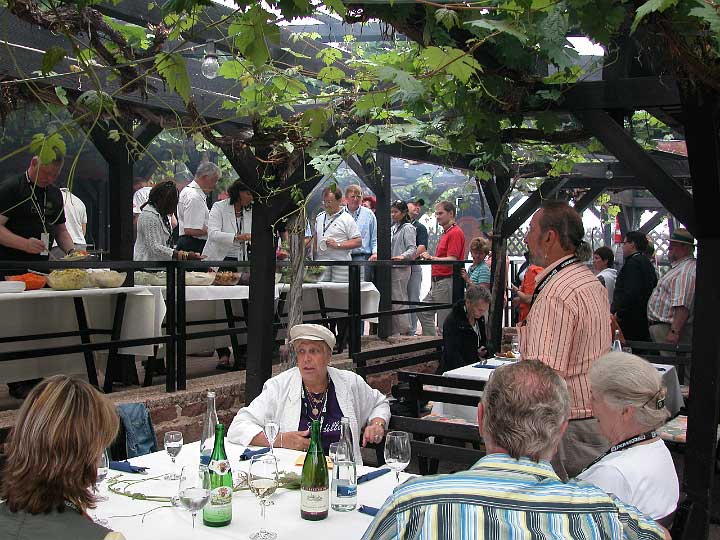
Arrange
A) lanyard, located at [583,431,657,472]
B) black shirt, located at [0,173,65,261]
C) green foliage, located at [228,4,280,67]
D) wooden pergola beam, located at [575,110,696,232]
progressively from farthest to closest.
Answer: black shirt, located at [0,173,65,261], wooden pergola beam, located at [575,110,696,232], lanyard, located at [583,431,657,472], green foliage, located at [228,4,280,67]

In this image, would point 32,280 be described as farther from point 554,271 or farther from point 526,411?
point 526,411

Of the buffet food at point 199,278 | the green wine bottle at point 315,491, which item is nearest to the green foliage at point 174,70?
the green wine bottle at point 315,491

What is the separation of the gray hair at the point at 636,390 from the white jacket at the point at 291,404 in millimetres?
1471

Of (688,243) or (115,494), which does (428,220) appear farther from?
(115,494)

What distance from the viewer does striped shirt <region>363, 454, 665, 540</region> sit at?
1.72 m

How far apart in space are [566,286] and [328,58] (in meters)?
3.10

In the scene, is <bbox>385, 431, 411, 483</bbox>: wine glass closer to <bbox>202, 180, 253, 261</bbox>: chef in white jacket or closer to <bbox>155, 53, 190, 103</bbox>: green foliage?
<bbox>155, 53, 190, 103</bbox>: green foliage

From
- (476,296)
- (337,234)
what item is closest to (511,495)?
(476,296)

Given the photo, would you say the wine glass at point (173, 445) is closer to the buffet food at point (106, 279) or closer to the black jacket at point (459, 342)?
the buffet food at point (106, 279)

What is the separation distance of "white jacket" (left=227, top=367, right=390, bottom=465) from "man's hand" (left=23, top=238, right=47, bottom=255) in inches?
88.0

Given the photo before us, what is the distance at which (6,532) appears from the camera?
196 centimetres

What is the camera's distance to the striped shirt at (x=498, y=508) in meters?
1.72

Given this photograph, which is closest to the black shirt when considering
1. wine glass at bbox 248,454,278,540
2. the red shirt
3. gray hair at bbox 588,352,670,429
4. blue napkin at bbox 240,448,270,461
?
blue napkin at bbox 240,448,270,461

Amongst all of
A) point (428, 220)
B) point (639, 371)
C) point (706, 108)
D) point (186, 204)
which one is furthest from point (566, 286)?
point (428, 220)
